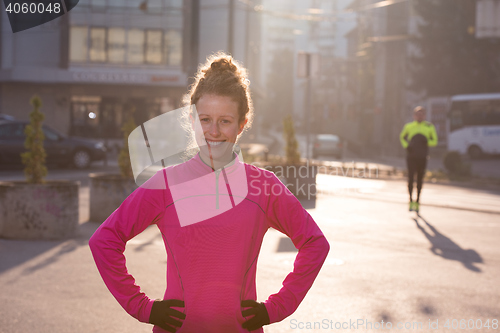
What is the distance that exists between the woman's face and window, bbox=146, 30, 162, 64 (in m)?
40.9

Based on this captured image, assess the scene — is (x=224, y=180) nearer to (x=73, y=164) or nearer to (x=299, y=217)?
(x=299, y=217)

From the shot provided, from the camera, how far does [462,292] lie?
233 inches

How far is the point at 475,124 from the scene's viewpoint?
119 ft

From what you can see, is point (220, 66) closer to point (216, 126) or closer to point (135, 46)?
point (216, 126)

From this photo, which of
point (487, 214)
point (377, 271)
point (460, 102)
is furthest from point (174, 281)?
point (460, 102)

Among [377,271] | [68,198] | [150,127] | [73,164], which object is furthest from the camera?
[73,164]

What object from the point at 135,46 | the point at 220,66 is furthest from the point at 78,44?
the point at 220,66

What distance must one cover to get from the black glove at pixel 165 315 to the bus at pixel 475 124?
35821 mm

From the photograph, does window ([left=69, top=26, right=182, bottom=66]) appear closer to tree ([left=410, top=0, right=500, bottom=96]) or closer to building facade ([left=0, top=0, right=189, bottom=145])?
building facade ([left=0, top=0, right=189, bottom=145])

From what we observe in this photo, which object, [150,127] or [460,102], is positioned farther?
[460,102]

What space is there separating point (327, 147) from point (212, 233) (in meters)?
33.8

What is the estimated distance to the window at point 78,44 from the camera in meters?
42.0

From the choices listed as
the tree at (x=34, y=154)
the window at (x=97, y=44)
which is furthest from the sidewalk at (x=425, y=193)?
the window at (x=97, y=44)

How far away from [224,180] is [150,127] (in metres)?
0.92
